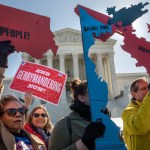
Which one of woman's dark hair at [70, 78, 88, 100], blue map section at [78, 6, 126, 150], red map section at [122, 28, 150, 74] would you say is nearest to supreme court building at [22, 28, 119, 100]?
red map section at [122, 28, 150, 74]

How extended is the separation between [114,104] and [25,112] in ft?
113

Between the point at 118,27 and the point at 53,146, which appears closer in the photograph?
the point at 53,146

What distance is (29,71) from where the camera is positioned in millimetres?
4309

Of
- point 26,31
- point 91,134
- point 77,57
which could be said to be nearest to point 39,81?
point 26,31

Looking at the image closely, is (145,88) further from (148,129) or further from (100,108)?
(100,108)

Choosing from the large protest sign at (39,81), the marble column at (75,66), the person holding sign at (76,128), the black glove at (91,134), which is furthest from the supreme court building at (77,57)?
the black glove at (91,134)

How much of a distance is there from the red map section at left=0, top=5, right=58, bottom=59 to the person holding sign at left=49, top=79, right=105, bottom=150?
0.54m

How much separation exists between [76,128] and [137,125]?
1.83ft

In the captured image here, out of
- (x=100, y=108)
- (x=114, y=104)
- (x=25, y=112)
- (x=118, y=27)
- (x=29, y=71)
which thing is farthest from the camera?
(x=114, y=104)

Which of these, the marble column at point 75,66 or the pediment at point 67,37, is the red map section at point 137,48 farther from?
the pediment at point 67,37

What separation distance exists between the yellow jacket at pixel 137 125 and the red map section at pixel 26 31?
3.25ft

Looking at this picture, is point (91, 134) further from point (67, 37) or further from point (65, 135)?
point (67, 37)

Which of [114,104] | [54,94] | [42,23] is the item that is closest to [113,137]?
[42,23]

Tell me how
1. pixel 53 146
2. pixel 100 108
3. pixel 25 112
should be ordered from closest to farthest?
1. pixel 100 108
2. pixel 53 146
3. pixel 25 112
